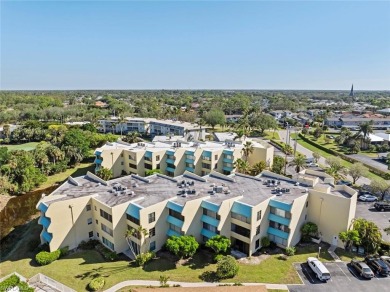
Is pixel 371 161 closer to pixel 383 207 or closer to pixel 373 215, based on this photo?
pixel 383 207

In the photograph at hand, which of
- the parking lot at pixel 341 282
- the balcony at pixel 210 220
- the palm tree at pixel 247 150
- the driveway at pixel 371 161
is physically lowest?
the parking lot at pixel 341 282

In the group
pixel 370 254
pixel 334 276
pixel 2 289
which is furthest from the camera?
pixel 370 254

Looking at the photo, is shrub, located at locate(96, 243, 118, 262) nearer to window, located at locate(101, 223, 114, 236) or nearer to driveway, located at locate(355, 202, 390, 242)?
window, located at locate(101, 223, 114, 236)

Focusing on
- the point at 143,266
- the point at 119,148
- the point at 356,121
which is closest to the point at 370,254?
the point at 143,266

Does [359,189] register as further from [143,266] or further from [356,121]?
[356,121]

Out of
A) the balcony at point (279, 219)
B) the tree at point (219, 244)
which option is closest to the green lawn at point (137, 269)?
the tree at point (219, 244)

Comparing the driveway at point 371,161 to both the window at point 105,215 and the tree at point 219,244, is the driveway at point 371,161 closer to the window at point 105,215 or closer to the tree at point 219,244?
the tree at point 219,244
